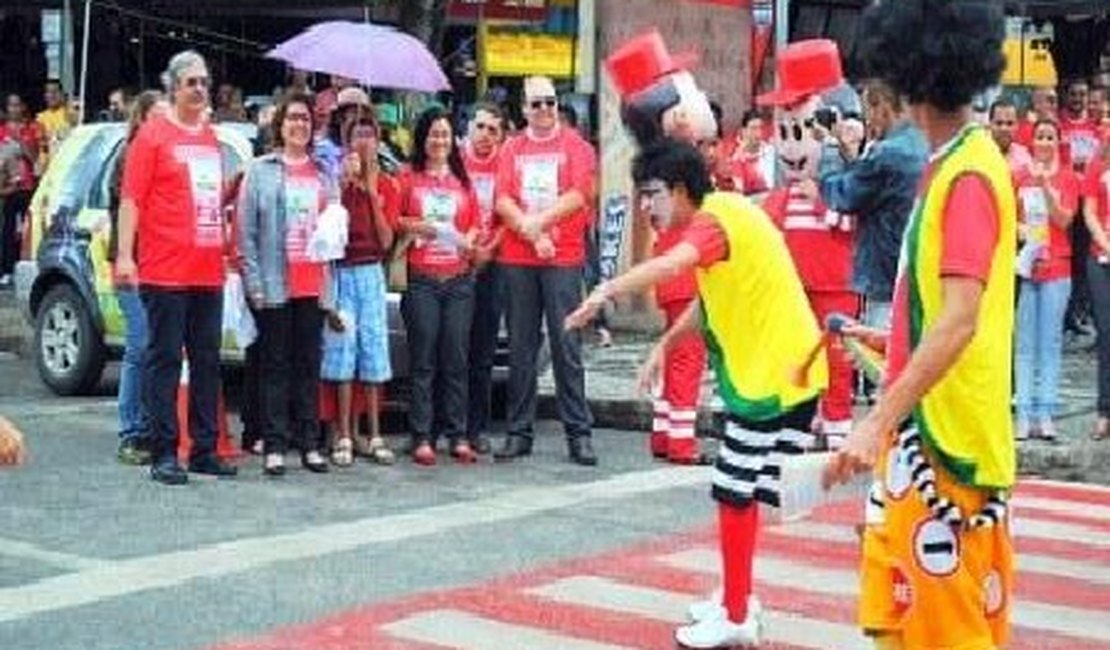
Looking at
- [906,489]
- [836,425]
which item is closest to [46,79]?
[836,425]

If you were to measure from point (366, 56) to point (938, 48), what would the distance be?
27.6 feet

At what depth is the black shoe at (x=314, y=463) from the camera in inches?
431

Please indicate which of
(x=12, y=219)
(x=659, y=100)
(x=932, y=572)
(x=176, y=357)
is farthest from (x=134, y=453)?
(x=12, y=219)

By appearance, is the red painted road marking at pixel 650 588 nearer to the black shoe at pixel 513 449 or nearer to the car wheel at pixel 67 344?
the black shoe at pixel 513 449

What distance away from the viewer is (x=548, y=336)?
37.6 ft

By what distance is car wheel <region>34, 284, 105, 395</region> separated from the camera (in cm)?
1363

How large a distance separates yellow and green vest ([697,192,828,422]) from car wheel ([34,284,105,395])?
288 inches

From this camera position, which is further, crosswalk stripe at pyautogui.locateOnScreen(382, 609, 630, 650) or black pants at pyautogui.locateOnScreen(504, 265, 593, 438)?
black pants at pyautogui.locateOnScreen(504, 265, 593, 438)

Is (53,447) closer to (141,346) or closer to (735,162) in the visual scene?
(141,346)

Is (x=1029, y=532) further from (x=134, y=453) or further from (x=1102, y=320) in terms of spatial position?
(x=134, y=453)

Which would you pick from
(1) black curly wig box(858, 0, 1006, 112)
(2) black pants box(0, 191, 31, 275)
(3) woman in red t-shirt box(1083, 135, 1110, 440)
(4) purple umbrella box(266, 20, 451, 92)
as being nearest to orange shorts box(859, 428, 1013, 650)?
(1) black curly wig box(858, 0, 1006, 112)

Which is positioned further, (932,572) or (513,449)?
(513,449)

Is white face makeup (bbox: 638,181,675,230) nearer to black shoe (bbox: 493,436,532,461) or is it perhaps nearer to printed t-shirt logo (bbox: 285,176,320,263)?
printed t-shirt logo (bbox: 285,176,320,263)

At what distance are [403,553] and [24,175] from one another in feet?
44.8
